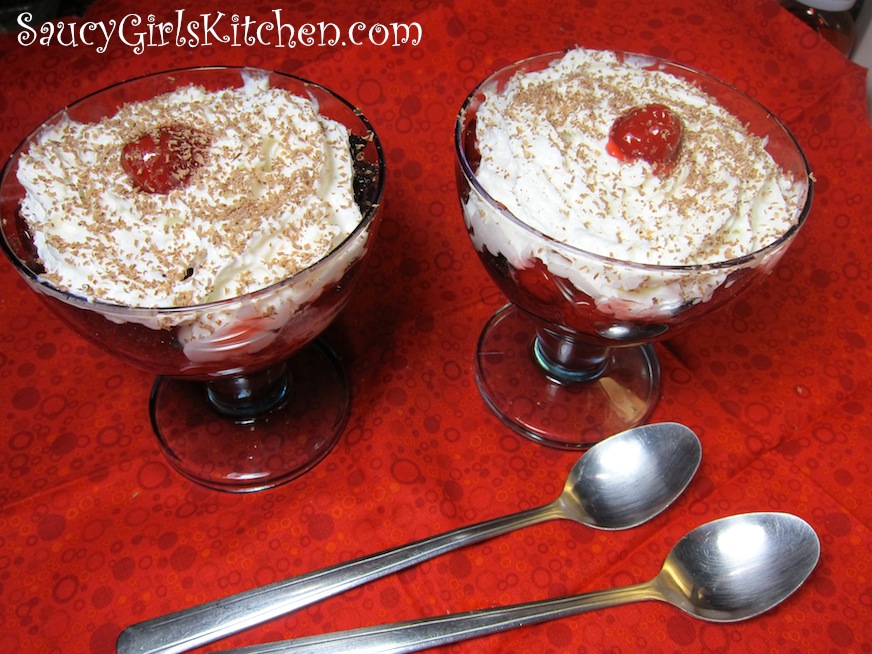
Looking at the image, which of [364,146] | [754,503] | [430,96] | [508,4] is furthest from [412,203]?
[754,503]

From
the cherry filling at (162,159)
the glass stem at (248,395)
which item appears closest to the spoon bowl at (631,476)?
the glass stem at (248,395)

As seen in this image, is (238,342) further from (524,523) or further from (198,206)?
(524,523)

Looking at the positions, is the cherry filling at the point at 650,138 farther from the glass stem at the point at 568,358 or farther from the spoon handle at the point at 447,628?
the spoon handle at the point at 447,628

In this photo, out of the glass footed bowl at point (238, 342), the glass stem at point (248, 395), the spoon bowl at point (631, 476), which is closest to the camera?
the glass footed bowl at point (238, 342)

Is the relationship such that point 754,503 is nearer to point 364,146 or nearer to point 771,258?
point 771,258

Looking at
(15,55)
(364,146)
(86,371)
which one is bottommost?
(86,371)

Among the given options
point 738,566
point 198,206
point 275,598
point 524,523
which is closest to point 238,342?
point 198,206
